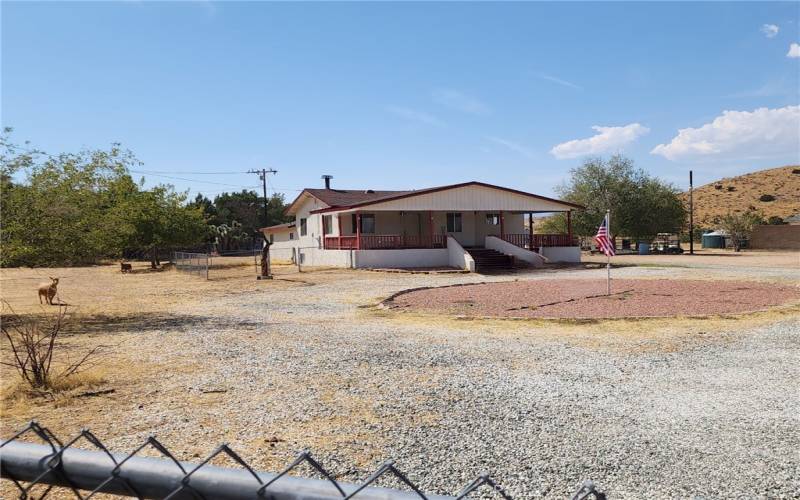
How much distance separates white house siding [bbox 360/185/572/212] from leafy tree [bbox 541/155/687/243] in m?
13.5

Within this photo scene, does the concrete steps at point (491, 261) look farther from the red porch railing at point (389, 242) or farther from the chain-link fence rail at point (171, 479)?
the chain-link fence rail at point (171, 479)

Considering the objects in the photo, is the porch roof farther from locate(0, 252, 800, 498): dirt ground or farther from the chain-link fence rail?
the chain-link fence rail

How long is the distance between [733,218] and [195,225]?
44.3 metres

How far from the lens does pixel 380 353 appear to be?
28.0ft

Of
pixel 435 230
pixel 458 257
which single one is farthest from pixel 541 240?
pixel 458 257

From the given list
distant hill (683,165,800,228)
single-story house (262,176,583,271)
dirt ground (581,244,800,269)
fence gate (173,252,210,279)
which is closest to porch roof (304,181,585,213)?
single-story house (262,176,583,271)

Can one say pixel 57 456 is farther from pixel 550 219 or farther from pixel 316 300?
pixel 550 219

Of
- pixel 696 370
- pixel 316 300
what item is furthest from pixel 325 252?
pixel 696 370

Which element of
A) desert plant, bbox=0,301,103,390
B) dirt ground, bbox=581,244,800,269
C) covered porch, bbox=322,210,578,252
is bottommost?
dirt ground, bbox=581,244,800,269

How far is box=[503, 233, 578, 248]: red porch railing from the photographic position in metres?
33.4

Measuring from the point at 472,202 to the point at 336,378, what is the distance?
1034 inches

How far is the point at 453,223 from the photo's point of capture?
3512cm

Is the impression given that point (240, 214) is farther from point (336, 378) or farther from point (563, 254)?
point (336, 378)

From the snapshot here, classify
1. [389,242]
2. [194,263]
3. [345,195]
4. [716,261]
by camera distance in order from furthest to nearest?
[345,195]
[716,261]
[389,242]
[194,263]
